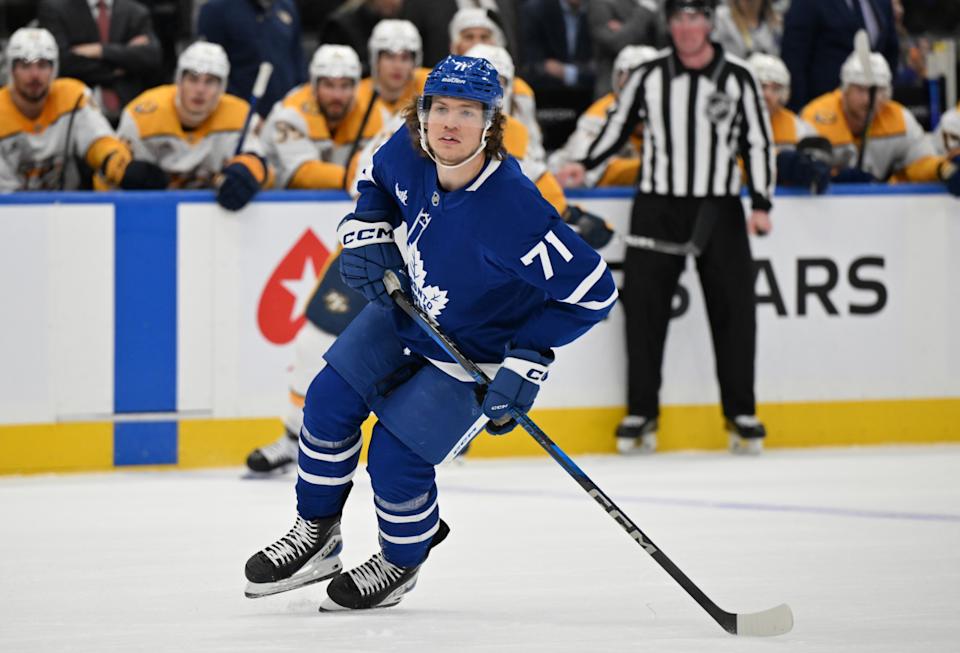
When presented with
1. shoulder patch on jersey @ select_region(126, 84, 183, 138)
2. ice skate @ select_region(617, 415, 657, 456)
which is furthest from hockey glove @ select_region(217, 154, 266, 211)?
ice skate @ select_region(617, 415, 657, 456)

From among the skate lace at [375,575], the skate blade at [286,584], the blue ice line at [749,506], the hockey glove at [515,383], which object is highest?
the hockey glove at [515,383]

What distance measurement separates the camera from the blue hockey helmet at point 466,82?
3.27m

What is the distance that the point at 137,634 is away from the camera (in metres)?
3.25

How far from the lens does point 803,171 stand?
20.9 feet

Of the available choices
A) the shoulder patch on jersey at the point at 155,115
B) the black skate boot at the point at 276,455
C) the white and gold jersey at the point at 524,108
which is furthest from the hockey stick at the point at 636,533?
the shoulder patch on jersey at the point at 155,115

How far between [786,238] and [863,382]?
67cm

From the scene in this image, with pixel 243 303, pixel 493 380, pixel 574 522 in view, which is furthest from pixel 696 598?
pixel 243 303

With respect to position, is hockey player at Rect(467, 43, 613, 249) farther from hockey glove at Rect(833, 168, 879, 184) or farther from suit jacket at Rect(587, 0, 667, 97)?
suit jacket at Rect(587, 0, 667, 97)

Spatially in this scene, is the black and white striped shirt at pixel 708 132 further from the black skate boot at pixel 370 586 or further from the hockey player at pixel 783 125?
the black skate boot at pixel 370 586

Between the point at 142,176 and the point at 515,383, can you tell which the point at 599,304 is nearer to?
the point at 515,383

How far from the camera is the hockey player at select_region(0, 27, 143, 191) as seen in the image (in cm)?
608

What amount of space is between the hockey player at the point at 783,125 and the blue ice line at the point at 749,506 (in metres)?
1.80

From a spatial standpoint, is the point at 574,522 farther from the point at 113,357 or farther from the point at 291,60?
the point at 291,60

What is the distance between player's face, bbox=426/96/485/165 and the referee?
3.00m
